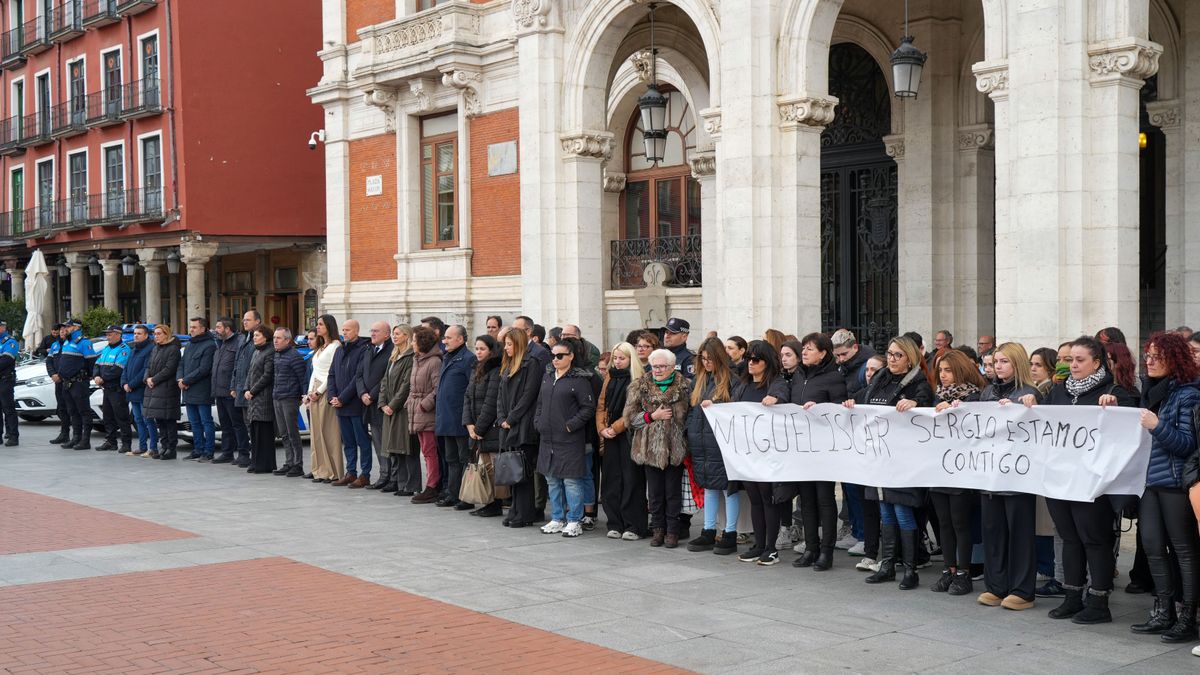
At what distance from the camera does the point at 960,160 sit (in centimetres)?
1895

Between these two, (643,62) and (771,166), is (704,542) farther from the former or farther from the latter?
(643,62)

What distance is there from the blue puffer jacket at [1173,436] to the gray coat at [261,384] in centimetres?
1135

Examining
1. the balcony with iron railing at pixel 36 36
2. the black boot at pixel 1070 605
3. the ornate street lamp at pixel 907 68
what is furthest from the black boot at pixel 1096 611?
the balcony with iron railing at pixel 36 36

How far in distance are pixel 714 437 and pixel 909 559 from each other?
2.01 m

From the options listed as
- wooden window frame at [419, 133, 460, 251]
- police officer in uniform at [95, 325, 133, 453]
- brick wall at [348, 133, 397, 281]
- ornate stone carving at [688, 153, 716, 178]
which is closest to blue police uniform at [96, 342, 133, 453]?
police officer in uniform at [95, 325, 133, 453]

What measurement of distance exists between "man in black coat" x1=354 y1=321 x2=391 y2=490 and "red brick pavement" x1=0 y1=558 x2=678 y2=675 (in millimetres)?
5014

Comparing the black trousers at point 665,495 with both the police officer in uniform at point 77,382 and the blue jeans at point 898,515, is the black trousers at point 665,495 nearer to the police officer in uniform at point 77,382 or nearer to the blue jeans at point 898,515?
the blue jeans at point 898,515

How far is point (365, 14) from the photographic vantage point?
82.6 ft

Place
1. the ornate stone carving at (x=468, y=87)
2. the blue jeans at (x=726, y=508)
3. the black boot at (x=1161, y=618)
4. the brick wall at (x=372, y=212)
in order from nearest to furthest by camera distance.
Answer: the black boot at (x=1161, y=618) → the blue jeans at (x=726, y=508) → the ornate stone carving at (x=468, y=87) → the brick wall at (x=372, y=212)

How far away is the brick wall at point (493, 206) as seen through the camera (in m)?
22.2

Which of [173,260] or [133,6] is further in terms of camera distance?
[133,6]

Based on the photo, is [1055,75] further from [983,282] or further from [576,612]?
[576,612]

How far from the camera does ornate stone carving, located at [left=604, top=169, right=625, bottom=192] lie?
24.4 meters

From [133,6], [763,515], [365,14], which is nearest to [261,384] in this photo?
[763,515]
